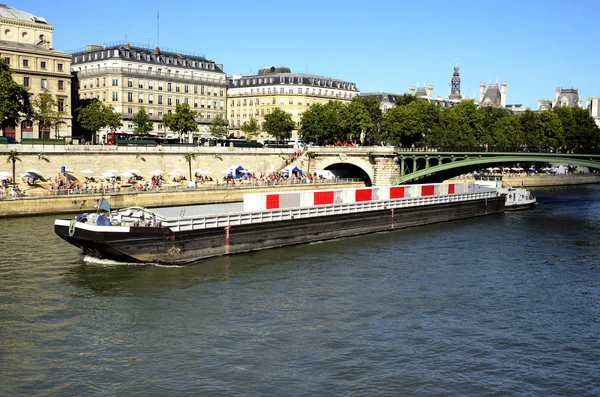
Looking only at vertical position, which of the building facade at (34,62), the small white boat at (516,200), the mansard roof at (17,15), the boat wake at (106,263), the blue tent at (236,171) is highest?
the mansard roof at (17,15)

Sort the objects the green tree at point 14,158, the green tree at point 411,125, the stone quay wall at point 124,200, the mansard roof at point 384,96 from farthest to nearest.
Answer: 1. the mansard roof at point 384,96
2. the green tree at point 411,125
3. the green tree at point 14,158
4. the stone quay wall at point 124,200

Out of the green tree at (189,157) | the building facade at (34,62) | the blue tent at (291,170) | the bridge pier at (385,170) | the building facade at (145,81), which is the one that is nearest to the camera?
the green tree at (189,157)

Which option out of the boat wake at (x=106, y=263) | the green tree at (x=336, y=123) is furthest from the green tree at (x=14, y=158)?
the green tree at (x=336, y=123)

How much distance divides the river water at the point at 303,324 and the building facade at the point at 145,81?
60724 mm

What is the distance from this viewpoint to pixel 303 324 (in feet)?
83.1

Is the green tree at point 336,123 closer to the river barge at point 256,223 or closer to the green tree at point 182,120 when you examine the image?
the green tree at point 182,120

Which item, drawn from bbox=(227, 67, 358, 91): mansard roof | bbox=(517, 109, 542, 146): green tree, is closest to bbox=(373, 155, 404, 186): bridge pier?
bbox=(227, 67, 358, 91): mansard roof

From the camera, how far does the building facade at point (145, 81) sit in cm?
9719

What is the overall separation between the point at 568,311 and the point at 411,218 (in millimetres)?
24499

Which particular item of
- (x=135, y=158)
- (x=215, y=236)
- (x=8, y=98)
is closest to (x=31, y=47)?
(x=8, y=98)

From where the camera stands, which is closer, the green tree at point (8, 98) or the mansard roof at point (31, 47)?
the green tree at point (8, 98)

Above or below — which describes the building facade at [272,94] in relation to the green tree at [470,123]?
above

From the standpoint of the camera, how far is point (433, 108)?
361 ft

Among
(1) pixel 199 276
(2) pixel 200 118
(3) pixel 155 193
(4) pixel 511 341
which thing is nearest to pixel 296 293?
(1) pixel 199 276
